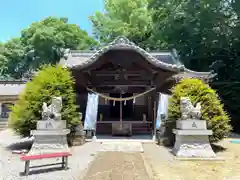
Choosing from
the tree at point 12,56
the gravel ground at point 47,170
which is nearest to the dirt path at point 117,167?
the gravel ground at point 47,170

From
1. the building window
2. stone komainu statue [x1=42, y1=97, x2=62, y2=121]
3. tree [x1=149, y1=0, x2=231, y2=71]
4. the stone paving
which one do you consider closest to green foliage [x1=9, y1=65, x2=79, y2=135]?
stone komainu statue [x1=42, y1=97, x2=62, y2=121]

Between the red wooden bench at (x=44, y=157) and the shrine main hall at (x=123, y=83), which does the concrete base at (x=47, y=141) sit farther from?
the shrine main hall at (x=123, y=83)

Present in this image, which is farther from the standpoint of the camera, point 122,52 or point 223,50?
point 223,50

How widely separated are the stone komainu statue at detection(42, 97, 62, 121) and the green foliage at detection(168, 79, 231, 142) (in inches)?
156

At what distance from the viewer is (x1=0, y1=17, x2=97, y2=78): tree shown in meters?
23.2

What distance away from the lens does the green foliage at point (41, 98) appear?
760cm

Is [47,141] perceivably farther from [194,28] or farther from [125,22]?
[125,22]

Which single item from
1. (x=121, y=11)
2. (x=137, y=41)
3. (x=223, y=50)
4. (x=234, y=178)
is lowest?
(x=234, y=178)

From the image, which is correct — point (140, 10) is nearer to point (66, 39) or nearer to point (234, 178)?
point (66, 39)

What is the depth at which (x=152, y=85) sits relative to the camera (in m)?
10.7

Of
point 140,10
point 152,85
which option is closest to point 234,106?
point 152,85

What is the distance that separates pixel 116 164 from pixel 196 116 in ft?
10.00

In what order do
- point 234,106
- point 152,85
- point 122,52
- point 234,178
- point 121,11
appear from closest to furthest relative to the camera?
point 234,178
point 122,52
point 152,85
point 234,106
point 121,11

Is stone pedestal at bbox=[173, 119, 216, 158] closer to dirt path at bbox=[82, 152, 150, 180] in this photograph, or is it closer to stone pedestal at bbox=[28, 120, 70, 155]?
dirt path at bbox=[82, 152, 150, 180]
